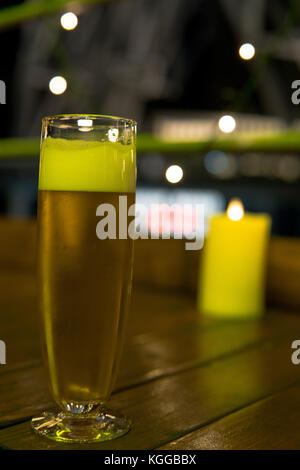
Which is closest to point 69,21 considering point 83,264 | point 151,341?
point 151,341

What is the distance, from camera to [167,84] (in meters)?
8.96

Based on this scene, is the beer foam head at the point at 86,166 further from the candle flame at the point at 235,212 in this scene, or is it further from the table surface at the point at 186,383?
the candle flame at the point at 235,212

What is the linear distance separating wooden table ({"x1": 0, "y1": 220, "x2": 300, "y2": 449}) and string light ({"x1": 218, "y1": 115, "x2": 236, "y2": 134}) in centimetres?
35

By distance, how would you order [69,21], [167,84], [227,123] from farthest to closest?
[167,84] < [69,21] < [227,123]

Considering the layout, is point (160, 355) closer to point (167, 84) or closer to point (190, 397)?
point (190, 397)

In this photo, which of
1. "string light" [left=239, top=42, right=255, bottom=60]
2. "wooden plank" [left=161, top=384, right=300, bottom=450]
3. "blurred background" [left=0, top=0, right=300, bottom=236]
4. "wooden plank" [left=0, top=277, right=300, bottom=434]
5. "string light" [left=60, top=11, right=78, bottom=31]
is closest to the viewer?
"wooden plank" [left=161, top=384, right=300, bottom=450]

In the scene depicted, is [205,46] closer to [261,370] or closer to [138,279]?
[138,279]

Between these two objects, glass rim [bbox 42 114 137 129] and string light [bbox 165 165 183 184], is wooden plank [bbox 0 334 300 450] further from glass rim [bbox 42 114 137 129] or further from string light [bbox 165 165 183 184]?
string light [bbox 165 165 183 184]

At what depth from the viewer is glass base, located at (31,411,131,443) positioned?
1.41 ft

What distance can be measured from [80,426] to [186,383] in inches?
6.1

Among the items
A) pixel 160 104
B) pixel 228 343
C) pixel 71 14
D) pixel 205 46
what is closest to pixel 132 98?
pixel 160 104

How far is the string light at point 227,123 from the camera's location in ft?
3.32

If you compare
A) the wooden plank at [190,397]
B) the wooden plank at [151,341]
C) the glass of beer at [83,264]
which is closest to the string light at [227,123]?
the wooden plank at [151,341]

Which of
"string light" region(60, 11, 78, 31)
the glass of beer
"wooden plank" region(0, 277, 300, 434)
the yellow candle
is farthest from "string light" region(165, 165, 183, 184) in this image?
the glass of beer
